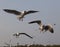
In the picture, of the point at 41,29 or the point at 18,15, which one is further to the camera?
the point at 41,29

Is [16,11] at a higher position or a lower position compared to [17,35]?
higher

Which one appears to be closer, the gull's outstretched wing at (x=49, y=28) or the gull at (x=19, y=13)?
the gull at (x=19, y=13)

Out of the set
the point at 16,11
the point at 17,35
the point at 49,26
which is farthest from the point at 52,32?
the point at 17,35

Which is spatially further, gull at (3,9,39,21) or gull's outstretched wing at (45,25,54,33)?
gull's outstretched wing at (45,25,54,33)

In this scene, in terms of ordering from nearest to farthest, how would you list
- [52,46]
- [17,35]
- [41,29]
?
[41,29] < [17,35] < [52,46]

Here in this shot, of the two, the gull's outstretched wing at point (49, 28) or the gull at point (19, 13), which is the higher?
the gull at point (19, 13)

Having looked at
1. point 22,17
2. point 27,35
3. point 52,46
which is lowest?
point 52,46

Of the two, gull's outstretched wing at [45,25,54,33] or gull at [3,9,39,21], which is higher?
gull at [3,9,39,21]

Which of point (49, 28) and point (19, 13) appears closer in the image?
point (19, 13)

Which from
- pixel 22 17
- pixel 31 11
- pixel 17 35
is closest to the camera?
pixel 22 17

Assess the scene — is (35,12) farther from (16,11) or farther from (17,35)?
(17,35)

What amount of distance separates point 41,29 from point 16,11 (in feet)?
8.73

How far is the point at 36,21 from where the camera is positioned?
21.7 m

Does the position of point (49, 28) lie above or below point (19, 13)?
below
